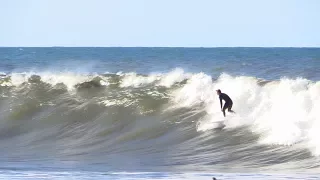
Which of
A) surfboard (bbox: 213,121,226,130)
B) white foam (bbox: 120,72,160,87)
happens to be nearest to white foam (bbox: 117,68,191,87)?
white foam (bbox: 120,72,160,87)

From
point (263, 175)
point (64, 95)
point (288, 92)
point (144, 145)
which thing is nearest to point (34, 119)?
point (64, 95)

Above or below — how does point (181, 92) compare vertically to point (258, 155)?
above

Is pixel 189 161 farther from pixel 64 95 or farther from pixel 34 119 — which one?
pixel 64 95

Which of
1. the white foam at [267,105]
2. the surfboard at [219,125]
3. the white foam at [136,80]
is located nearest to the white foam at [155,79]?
the white foam at [136,80]

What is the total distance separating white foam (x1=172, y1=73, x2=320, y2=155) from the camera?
19641 mm

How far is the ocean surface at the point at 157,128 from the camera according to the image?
56.1 ft

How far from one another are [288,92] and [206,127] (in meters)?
2.70

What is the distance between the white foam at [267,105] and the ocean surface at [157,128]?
1.2 inches

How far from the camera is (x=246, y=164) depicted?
17.5 meters

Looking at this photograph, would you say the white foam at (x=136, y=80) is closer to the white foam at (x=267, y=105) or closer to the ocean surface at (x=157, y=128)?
the ocean surface at (x=157, y=128)

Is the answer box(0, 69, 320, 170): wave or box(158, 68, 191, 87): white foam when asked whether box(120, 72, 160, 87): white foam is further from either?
box(158, 68, 191, 87): white foam

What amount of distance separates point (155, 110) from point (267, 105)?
4076 millimetres

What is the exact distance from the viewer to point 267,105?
74.2 feet

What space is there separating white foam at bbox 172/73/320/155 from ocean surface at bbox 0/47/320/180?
0.10 ft
